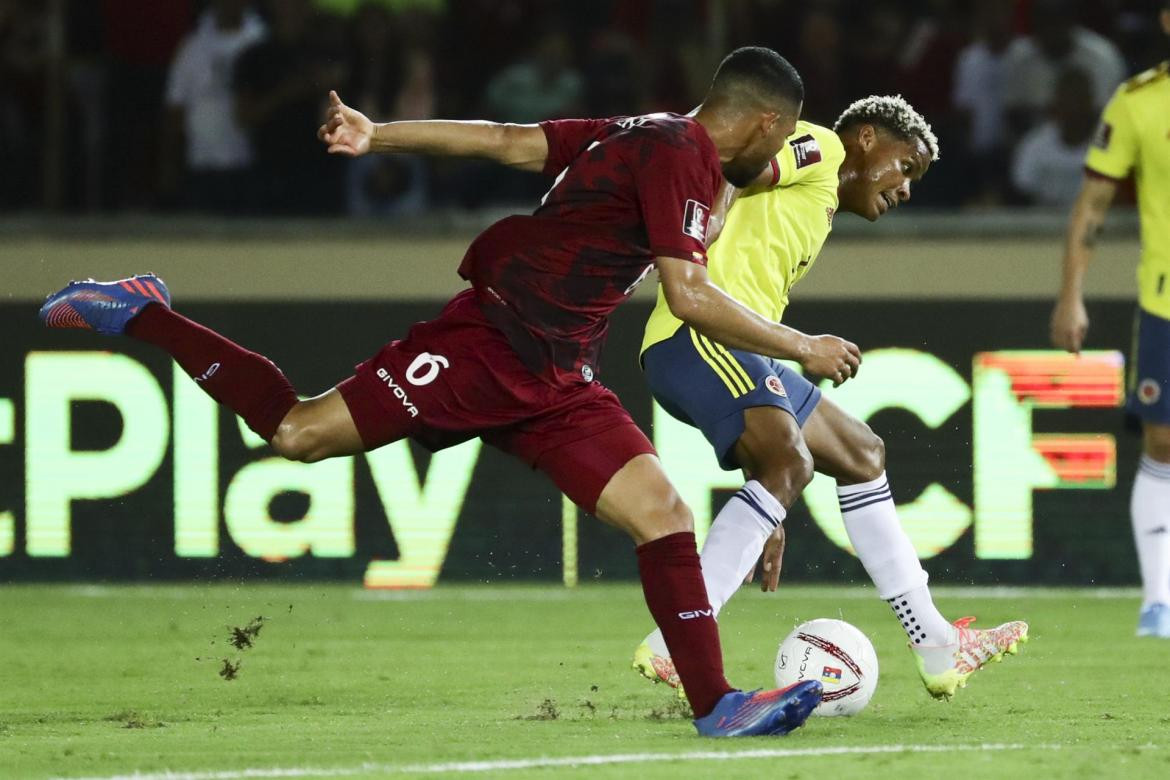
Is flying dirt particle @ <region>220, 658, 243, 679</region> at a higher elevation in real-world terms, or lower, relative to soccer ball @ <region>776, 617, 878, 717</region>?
lower

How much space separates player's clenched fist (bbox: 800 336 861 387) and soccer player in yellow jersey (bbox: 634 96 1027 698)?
98 centimetres

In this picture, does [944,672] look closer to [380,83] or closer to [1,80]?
[380,83]

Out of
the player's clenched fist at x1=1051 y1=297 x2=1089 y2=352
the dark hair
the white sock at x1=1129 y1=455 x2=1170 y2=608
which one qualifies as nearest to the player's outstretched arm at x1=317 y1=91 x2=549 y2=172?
the dark hair

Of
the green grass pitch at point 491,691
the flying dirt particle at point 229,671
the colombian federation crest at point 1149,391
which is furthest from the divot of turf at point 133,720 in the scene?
the colombian federation crest at point 1149,391

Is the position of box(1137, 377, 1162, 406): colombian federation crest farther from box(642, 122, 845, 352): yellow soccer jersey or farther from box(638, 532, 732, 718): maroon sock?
box(638, 532, 732, 718): maroon sock

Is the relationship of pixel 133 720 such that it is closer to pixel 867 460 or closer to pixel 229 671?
pixel 229 671

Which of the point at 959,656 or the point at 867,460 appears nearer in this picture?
the point at 959,656

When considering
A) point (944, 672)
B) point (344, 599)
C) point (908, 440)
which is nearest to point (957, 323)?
point (908, 440)

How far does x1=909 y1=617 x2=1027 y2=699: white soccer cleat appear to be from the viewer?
6266 millimetres

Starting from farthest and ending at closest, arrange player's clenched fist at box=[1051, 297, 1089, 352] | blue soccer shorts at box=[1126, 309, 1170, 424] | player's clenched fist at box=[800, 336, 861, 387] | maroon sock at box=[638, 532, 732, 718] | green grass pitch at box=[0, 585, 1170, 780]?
blue soccer shorts at box=[1126, 309, 1170, 424]
player's clenched fist at box=[1051, 297, 1089, 352]
maroon sock at box=[638, 532, 732, 718]
player's clenched fist at box=[800, 336, 861, 387]
green grass pitch at box=[0, 585, 1170, 780]

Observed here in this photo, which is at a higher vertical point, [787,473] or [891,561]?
[787,473]

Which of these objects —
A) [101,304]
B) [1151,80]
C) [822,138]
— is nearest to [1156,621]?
[1151,80]

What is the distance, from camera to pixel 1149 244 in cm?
756

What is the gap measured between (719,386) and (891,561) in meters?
0.75
